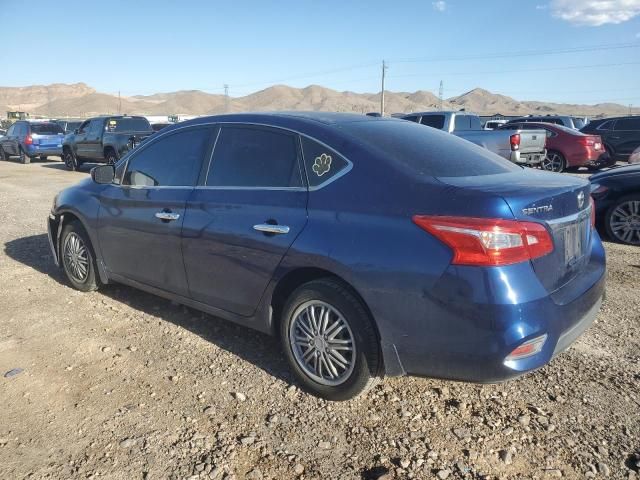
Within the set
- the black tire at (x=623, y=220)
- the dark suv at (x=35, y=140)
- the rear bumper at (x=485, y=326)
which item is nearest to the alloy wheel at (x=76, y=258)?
the rear bumper at (x=485, y=326)

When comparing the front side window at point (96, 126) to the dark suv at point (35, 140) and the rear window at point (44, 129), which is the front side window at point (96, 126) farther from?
the rear window at point (44, 129)

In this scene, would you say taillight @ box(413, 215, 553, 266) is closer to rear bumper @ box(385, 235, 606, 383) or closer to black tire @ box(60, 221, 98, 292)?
rear bumper @ box(385, 235, 606, 383)

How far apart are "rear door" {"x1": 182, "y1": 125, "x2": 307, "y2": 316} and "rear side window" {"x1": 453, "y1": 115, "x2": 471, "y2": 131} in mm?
10791

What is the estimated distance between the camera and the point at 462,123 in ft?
44.7

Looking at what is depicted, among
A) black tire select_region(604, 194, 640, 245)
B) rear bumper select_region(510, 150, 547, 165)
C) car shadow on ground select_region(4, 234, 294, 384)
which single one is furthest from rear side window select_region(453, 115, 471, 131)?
car shadow on ground select_region(4, 234, 294, 384)

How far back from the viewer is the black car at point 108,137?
637 inches

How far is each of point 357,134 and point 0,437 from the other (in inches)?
103

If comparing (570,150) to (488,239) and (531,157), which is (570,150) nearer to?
(531,157)

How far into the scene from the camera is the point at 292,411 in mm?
2994

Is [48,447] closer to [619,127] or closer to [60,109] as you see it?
[619,127]

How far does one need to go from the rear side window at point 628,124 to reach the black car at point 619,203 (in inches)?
439

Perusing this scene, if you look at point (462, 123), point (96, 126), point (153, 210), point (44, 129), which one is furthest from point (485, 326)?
point (44, 129)

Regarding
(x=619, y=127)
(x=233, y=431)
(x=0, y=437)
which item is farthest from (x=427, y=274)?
(x=619, y=127)

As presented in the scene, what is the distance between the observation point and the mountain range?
123500mm
